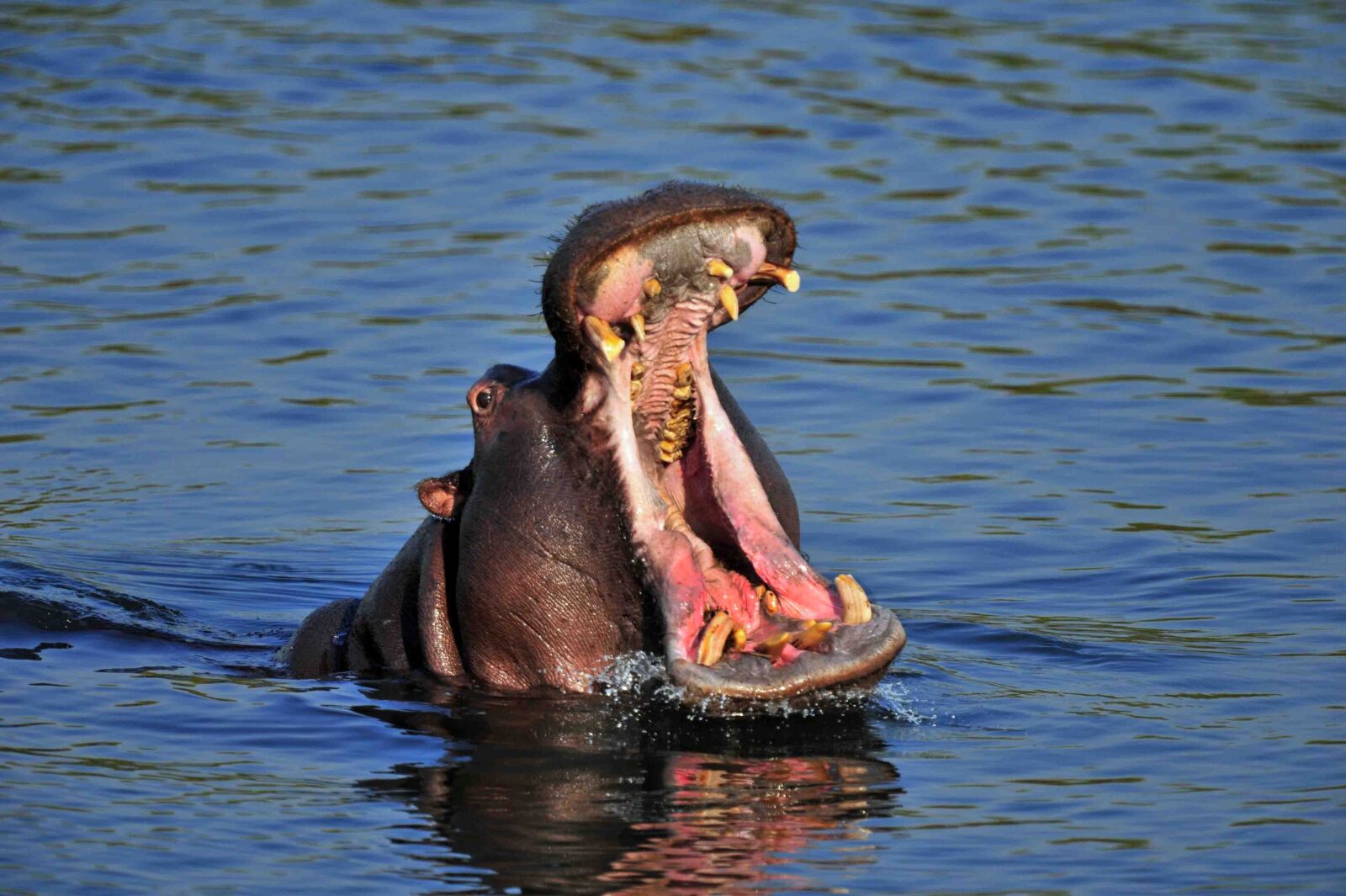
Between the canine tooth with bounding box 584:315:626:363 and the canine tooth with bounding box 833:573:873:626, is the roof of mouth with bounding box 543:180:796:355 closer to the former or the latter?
the canine tooth with bounding box 584:315:626:363

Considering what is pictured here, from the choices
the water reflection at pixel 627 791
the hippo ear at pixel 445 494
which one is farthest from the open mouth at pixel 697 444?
the hippo ear at pixel 445 494

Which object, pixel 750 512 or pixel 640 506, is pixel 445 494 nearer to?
pixel 640 506

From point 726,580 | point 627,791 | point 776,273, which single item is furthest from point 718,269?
point 627,791

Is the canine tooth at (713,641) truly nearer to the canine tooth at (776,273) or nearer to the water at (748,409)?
the water at (748,409)

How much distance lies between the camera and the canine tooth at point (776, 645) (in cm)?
718

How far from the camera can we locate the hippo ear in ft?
26.3

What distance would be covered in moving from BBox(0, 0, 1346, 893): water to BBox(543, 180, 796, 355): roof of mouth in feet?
5.17

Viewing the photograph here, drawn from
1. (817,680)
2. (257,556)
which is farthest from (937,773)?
(257,556)

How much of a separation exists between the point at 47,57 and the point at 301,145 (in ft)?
13.1

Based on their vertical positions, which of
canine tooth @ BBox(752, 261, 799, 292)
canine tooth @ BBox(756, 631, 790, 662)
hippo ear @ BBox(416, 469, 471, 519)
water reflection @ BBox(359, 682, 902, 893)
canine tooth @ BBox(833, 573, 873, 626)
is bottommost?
water reflection @ BBox(359, 682, 902, 893)

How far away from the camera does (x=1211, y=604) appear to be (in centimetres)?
994

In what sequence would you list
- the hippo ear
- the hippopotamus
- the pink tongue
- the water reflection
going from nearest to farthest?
the water reflection
the hippopotamus
the pink tongue
the hippo ear

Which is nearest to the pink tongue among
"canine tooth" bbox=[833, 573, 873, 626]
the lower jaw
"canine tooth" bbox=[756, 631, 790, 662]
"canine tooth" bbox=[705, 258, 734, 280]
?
the lower jaw

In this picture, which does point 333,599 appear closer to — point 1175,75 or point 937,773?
point 937,773
